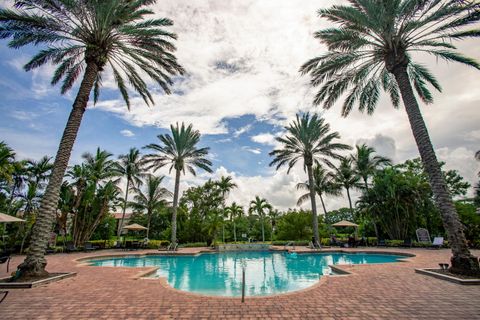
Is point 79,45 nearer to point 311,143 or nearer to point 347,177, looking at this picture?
point 311,143

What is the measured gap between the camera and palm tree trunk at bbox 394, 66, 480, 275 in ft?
26.3

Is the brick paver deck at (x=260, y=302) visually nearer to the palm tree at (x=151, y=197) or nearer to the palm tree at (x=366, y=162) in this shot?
the palm tree at (x=366, y=162)

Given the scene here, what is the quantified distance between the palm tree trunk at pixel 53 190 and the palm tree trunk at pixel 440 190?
13543 mm

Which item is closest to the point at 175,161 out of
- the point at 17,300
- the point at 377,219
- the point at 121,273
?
the point at 121,273

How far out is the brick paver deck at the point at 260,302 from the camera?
5.12m

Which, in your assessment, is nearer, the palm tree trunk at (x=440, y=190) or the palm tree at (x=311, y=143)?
the palm tree trunk at (x=440, y=190)

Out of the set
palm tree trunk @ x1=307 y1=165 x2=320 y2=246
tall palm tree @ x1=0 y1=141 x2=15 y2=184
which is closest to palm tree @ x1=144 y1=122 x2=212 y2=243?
tall palm tree @ x1=0 y1=141 x2=15 y2=184

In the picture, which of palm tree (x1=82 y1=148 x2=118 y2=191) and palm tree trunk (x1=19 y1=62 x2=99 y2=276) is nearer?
palm tree trunk (x1=19 y1=62 x2=99 y2=276)

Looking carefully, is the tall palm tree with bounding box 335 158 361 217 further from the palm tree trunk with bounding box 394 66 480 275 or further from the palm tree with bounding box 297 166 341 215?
the palm tree trunk with bounding box 394 66 480 275

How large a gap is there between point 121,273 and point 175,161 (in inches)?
675

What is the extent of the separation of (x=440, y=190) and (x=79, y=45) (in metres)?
16.6

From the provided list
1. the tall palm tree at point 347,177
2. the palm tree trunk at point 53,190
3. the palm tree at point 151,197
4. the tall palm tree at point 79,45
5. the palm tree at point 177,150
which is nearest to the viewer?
Answer: the palm tree trunk at point 53,190

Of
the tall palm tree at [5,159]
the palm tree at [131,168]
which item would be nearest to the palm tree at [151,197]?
the palm tree at [131,168]

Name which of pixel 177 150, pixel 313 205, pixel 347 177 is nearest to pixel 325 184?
pixel 347 177
